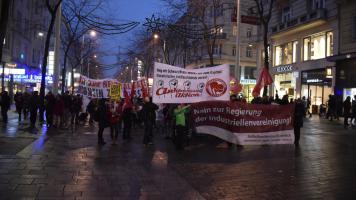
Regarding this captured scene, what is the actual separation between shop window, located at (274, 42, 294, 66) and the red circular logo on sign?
2857 cm

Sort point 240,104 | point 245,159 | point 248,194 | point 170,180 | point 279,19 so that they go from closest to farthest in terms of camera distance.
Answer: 1. point 248,194
2. point 170,180
3. point 245,159
4. point 240,104
5. point 279,19

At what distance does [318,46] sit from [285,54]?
6299mm

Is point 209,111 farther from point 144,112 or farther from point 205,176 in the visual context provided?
point 205,176

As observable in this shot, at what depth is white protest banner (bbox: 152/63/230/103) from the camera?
658 inches

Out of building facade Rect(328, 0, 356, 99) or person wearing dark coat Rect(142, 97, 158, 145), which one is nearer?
person wearing dark coat Rect(142, 97, 158, 145)

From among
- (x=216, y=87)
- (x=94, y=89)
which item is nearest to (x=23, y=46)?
(x=94, y=89)

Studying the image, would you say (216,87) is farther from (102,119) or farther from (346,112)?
(346,112)

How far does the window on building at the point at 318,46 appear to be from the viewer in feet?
123

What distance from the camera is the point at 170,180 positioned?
1011cm

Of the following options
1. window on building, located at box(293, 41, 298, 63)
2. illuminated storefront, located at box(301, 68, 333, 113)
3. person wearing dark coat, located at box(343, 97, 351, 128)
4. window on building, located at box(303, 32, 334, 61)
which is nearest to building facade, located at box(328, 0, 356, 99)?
illuminated storefront, located at box(301, 68, 333, 113)

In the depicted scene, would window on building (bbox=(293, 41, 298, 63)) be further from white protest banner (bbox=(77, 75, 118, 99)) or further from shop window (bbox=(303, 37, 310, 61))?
white protest banner (bbox=(77, 75, 118, 99))

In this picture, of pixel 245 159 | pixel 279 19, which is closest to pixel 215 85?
pixel 245 159

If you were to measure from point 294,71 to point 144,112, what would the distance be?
2861 centimetres

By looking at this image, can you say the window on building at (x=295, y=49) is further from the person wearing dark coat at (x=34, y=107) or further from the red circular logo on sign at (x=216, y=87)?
the red circular logo on sign at (x=216, y=87)
